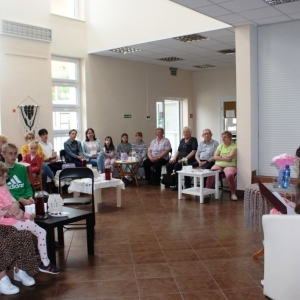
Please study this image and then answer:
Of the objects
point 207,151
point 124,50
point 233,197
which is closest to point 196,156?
point 207,151

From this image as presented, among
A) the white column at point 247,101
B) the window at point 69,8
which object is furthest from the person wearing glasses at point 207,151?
the window at point 69,8

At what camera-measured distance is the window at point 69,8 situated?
28.7 feet

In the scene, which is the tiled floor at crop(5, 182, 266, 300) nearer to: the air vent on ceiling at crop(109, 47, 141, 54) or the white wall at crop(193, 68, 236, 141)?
the air vent on ceiling at crop(109, 47, 141, 54)

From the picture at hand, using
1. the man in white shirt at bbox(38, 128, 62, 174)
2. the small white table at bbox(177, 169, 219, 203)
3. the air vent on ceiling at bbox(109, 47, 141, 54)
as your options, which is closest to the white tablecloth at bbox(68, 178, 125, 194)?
the small white table at bbox(177, 169, 219, 203)

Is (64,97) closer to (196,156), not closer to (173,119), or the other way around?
(196,156)

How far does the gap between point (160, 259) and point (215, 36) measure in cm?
486

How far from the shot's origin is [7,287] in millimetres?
3230

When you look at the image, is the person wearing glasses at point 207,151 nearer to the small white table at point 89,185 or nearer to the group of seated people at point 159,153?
the group of seated people at point 159,153

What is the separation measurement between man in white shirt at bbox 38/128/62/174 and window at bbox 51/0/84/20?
9.43 feet

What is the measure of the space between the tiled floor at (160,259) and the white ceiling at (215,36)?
2947 millimetres

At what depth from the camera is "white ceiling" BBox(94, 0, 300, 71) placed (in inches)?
215

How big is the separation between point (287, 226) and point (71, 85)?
7.16 metres

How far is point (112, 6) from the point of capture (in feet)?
28.2

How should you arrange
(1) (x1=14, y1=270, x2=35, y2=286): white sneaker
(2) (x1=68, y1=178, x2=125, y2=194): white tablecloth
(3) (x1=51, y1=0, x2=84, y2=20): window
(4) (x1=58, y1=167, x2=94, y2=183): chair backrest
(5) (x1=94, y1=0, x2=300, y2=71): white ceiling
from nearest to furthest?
(1) (x1=14, y1=270, x2=35, y2=286): white sneaker, (4) (x1=58, y1=167, x2=94, y2=183): chair backrest, (5) (x1=94, y1=0, x2=300, y2=71): white ceiling, (2) (x1=68, y1=178, x2=125, y2=194): white tablecloth, (3) (x1=51, y1=0, x2=84, y2=20): window
